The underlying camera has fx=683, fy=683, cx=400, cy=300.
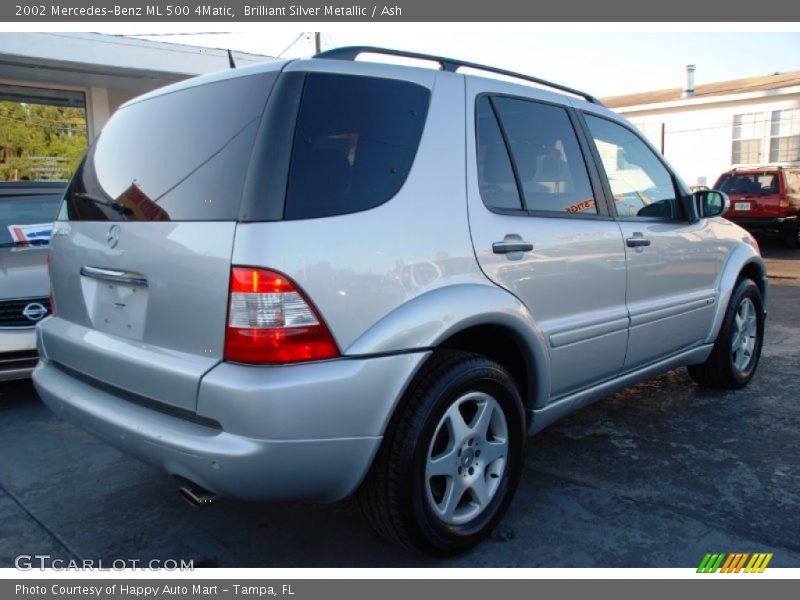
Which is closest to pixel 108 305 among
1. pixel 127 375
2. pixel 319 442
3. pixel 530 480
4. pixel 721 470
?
pixel 127 375

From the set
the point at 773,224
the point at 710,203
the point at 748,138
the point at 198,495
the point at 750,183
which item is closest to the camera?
the point at 198,495

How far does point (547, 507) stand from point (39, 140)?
12496mm

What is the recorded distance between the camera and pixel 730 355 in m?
4.50

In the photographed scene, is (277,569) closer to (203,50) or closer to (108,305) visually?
(108,305)

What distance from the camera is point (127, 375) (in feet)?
7.88

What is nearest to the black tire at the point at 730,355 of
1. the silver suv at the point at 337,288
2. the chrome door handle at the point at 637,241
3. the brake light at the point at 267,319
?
the chrome door handle at the point at 637,241

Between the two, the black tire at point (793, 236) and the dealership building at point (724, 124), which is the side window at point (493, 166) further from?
the dealership building at point (724, 124)

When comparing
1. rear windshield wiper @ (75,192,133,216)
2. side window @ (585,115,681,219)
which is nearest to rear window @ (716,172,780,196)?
side window @ (585,115,681,219)

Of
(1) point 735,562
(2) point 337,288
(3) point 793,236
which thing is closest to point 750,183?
(3) point 793,236

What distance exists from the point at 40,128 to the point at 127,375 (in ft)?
39.2

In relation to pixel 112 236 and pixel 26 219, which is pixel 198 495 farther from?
pixel 26 219

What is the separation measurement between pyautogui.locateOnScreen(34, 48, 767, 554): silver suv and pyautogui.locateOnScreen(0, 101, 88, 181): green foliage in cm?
1091

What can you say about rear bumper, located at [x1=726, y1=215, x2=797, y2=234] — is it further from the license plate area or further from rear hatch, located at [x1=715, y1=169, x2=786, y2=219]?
the license plate area

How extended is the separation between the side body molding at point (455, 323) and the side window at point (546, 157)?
528mm
